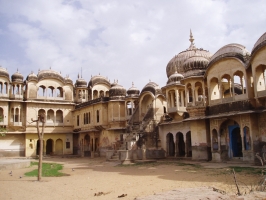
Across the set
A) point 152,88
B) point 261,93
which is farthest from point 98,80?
point 261,93

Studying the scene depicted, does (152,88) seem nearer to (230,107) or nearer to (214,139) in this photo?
(214,139)

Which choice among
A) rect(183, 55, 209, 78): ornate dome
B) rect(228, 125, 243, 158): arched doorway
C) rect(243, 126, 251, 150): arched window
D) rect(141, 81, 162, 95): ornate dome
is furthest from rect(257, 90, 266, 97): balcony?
rect(141, 81, 162, 95): ornate dome

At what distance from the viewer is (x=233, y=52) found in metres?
17.2

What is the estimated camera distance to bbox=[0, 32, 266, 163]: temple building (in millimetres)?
16406

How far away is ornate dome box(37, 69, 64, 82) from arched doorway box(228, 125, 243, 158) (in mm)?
24165

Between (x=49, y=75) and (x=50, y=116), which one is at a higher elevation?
(x=49, y=75)

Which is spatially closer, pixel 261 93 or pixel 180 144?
pixel 261 93

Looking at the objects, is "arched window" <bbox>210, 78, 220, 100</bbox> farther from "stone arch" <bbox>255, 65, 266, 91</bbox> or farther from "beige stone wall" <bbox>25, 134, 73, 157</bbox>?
"beige stone wall" <bbox>25, 134, 73, 157</bbox>

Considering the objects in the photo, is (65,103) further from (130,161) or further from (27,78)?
(130,161)

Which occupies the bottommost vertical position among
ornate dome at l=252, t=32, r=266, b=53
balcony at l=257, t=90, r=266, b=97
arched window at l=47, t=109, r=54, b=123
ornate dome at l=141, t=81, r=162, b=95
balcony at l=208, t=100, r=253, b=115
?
balcony at l=208, t=100, r=253, b=115

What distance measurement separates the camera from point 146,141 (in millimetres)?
23266

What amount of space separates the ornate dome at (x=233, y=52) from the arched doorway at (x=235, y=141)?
4355mm

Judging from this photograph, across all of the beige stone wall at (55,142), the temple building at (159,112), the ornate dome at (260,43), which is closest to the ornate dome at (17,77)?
the temple building at (159,112)

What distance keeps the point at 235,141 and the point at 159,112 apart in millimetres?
8069
